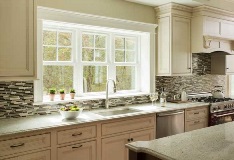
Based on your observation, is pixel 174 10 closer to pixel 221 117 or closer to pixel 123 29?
pixel 123 29

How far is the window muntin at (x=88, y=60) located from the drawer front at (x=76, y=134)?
2.90 feet

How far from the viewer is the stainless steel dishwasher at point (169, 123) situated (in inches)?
134

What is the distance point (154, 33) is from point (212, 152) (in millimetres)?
2796

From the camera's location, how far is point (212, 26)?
4.26 m

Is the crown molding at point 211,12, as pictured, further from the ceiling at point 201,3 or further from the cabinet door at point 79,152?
the cabinet door at point 79,152

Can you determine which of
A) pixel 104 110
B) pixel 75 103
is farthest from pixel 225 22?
pixel 75 103

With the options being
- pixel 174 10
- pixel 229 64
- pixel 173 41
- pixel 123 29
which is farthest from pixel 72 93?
pixel 229 64

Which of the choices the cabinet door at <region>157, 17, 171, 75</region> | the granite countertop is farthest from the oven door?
the granite countertop

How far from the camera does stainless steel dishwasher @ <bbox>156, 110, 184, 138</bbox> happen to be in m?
3.41

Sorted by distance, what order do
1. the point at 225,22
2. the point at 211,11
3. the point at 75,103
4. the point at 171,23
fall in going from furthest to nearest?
1. the point at 225,22
2. the point at 211,11
3. the point at 171,23
4. the point at 75,103

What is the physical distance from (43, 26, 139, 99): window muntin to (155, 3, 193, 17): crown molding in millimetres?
569

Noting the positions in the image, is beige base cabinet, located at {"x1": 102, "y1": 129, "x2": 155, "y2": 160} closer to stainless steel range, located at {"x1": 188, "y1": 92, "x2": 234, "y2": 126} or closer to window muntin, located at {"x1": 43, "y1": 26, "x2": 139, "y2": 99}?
window muntin, located at {"x1": 43, "y1": 26, "x2": 139, "y2": 99}

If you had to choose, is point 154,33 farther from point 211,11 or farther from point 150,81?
point 211,11

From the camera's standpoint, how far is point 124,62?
4.00 m
